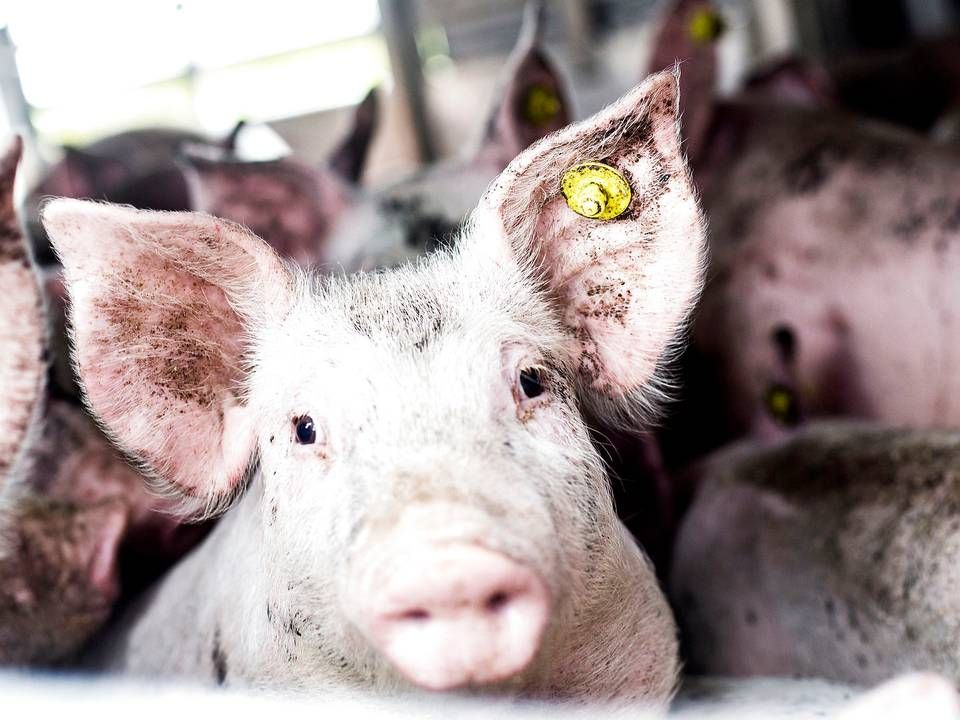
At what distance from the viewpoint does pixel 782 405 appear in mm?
3213

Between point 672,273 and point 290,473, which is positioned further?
point 672,273

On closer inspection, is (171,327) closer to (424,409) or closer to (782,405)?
(424,409)

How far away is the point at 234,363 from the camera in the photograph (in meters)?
1.87

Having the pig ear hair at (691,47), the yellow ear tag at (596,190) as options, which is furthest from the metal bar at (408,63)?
the yellow ear tag at (596,190)

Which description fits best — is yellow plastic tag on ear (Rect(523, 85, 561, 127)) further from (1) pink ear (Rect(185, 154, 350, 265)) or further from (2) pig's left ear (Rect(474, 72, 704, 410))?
(2) pig's left ear (Rect(474, 72, 704, 410))

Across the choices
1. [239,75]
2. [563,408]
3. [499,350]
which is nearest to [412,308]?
[499,350]

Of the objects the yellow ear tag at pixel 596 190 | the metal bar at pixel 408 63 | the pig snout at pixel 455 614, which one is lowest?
the pig snout at pixel 455 614

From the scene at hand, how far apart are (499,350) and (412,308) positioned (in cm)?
15

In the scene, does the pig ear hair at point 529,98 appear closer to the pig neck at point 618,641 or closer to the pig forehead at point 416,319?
the pig forehead at point 416,319

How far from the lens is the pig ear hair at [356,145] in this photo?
3.92 metres

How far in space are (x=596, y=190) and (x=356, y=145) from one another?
2367mm

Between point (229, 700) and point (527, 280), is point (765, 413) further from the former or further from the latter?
point (229, 700)

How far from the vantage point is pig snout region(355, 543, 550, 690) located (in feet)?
4.06

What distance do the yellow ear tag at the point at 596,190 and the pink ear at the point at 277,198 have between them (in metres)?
1.40
